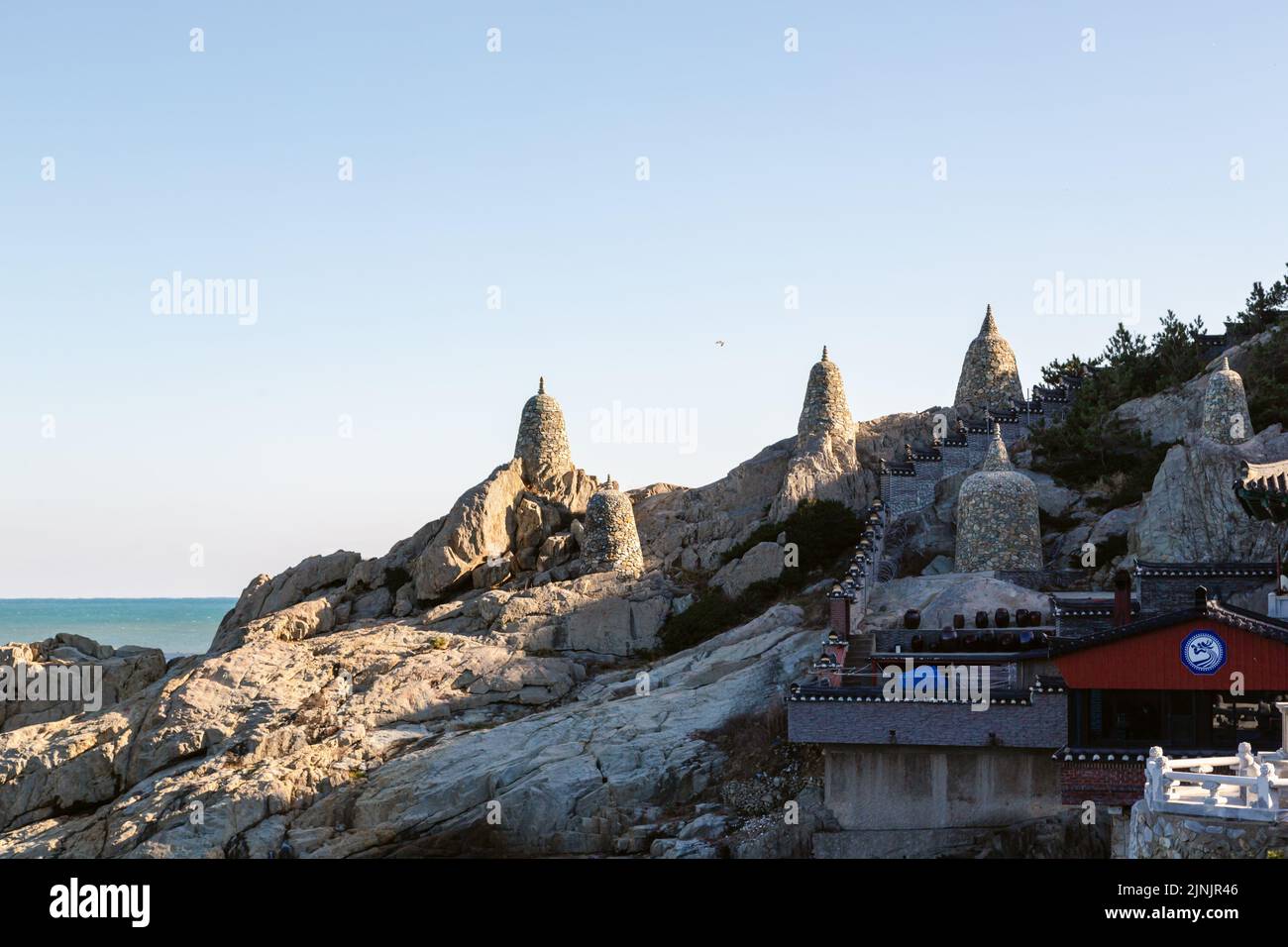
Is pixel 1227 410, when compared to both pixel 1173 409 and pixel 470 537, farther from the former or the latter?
pixel 470 537

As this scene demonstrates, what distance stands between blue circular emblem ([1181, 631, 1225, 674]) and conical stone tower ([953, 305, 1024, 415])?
38475 millimetres

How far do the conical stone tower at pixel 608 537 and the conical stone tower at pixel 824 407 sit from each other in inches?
398

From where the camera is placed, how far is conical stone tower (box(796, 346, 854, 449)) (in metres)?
76.1

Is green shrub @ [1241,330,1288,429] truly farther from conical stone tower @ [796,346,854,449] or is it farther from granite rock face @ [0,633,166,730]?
granite rock face @ [0,633,166,730]

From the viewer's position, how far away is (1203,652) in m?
40.3

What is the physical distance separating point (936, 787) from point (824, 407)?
32578mm

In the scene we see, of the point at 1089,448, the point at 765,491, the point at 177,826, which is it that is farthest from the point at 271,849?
the point at 1089,448

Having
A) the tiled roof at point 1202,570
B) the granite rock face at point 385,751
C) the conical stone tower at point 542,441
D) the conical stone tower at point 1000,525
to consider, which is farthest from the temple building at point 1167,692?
the conical stone tower at point 542,441

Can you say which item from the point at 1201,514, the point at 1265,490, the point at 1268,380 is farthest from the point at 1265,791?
the point at 1268,380

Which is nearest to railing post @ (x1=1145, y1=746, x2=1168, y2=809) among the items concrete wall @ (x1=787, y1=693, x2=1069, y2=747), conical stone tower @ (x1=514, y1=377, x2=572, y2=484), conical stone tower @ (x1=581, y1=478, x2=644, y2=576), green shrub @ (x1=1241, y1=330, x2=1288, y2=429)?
concrete wall @ (x1=787, y1=693, x2=1069, y2=747)
